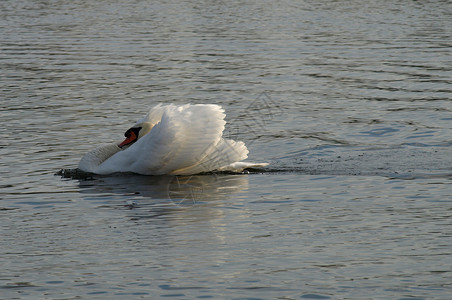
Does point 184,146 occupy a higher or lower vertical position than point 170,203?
higher

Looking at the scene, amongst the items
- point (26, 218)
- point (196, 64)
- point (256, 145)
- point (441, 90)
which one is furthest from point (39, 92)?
point (26, 218)

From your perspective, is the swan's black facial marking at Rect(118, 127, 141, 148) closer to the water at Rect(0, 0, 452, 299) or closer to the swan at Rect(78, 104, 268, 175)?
the swan at Rect(78, 104, 268, 175)

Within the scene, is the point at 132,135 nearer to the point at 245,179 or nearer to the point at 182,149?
the point at 182,149

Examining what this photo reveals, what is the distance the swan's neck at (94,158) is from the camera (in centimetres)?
1402

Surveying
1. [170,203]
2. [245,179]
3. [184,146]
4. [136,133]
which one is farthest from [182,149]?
[170,203]

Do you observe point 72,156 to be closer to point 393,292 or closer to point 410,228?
point 410,228

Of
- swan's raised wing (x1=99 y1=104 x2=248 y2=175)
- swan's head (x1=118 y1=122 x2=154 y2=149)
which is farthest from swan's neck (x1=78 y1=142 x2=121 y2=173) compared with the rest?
swan's raised wing (x1=99 y1=104 x2=248 y2=175)

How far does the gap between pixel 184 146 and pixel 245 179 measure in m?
0.98

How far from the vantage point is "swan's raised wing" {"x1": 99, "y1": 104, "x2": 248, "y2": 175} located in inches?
520

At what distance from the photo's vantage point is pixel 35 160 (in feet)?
48.5

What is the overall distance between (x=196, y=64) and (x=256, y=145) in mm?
10508

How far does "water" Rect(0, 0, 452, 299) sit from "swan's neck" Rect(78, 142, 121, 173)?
0.83 ft

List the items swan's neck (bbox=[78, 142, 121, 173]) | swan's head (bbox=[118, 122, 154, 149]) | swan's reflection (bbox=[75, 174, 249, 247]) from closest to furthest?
1. swan's reflection (bbox=[75, 174, 249, 247])
2. swan's neck (bbox=[78, 142, 121, 173])
3. swan's head (bbox=[118, 122, 154, 149])

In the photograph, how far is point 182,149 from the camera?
43.8 feet
